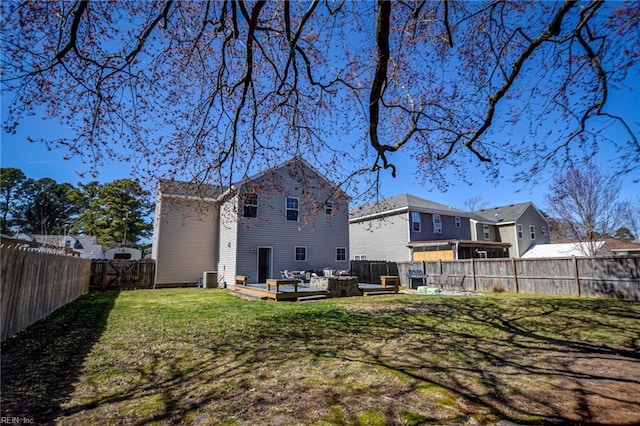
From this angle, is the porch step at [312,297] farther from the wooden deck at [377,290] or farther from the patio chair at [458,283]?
the patio chair at [458,283]

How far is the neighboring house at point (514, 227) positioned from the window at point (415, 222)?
595 cm

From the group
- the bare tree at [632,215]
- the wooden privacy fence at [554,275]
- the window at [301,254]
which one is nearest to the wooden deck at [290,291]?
the window at [301,254]

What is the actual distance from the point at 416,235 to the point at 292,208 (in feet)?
30.8

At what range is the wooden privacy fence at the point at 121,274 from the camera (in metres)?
16.2

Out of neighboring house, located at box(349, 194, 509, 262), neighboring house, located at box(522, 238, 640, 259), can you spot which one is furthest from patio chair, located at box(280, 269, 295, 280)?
neighboring house, located at box(522, 238, 640, 259)

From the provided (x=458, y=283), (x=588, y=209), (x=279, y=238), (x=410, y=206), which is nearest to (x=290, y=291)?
(x=279, y=238)

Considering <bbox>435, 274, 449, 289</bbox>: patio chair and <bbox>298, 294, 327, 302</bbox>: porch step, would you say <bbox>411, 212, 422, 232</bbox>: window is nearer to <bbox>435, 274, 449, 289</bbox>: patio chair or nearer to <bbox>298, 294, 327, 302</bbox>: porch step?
<bbox>435, 274, 449, 289</bbox>: patio chair

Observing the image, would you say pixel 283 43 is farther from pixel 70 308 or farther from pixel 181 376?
pixel 70 308

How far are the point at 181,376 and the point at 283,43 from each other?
226 inches

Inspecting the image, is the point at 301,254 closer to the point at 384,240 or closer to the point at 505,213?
the point at 384,240

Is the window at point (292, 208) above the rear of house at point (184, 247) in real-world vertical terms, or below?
above

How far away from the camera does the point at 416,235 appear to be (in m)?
21.8

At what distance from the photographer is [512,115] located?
610 cm

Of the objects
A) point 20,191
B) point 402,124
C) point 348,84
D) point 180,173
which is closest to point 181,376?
point 180,173
